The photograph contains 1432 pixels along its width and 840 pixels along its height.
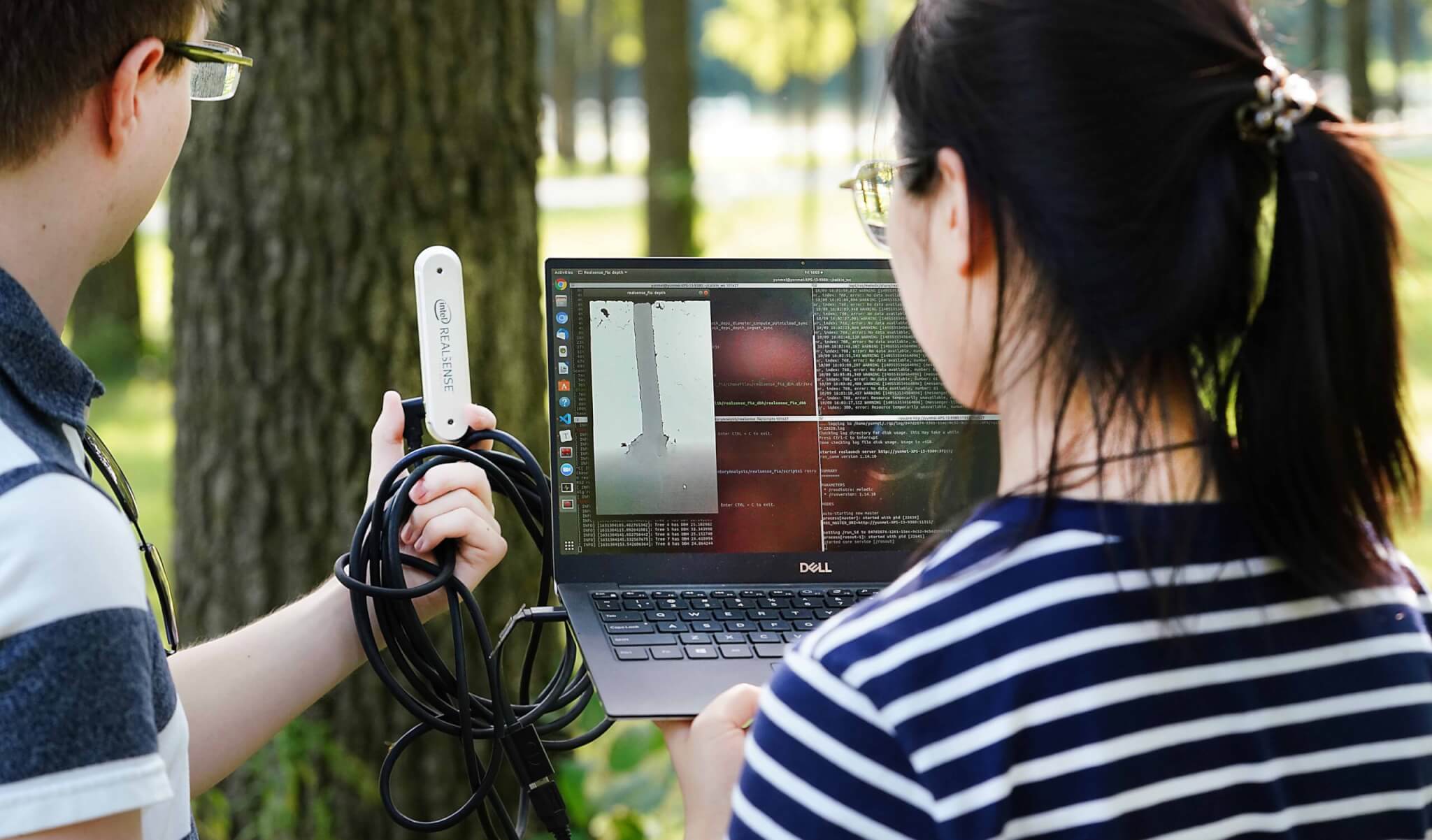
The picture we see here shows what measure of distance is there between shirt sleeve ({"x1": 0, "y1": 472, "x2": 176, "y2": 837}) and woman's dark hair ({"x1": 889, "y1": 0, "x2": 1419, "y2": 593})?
64 cm

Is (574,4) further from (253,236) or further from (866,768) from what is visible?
(866,768)

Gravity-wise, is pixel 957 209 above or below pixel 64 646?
above

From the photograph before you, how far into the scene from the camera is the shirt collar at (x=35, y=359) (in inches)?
40.8

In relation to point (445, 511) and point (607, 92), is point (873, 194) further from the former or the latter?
point (607, 92)

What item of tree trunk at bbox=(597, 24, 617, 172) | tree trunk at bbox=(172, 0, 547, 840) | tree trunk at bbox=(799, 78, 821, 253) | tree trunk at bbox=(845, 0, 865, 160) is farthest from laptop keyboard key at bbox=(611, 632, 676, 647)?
tree trunk at bbox=(597, 24, 617, 172)

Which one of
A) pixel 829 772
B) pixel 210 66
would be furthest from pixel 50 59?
pixel 829 772

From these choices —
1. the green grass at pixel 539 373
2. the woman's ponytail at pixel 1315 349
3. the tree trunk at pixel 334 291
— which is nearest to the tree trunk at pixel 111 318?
the green grass at pixel 539 373

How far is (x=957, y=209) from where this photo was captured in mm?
984

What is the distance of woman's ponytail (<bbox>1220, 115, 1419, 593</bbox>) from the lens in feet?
3.09

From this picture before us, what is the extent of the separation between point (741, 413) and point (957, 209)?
0.77 meters

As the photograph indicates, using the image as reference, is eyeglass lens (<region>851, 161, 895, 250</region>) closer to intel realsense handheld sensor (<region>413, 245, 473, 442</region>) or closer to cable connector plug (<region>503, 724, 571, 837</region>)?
intel realsense handheld sensor (<region>413, 245, 473, 442</region>)

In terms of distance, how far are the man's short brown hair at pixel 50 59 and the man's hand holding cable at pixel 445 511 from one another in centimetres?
53

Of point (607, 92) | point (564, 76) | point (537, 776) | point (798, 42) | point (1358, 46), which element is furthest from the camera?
point (607, 92)

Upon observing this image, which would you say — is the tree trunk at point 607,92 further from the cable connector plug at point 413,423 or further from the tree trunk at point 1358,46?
the cable connector plug at point 413,423
